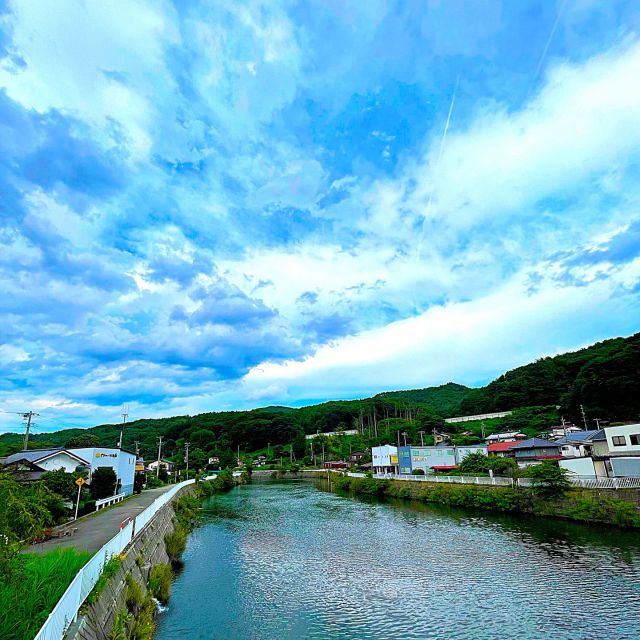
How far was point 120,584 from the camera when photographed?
39.5 ft

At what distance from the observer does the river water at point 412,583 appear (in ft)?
43.6

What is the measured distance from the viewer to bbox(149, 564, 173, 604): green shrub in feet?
49.9

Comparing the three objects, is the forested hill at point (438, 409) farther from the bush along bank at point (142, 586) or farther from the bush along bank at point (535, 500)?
the bush along bank at point (142, 586)

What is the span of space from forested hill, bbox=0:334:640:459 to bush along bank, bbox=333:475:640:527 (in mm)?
48886

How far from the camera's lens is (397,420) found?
120m

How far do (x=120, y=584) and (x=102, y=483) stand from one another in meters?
21.8

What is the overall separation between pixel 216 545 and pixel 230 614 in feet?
40.0

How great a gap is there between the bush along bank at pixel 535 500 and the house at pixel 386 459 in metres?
21.4

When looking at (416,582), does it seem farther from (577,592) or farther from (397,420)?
(397,420)

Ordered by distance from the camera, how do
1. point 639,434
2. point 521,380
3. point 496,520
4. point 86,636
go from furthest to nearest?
point 521,380
point 639,434
point 496,520
point 86,636

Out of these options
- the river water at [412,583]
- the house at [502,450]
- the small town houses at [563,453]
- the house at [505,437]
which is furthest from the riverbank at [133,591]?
the house at [505,437]

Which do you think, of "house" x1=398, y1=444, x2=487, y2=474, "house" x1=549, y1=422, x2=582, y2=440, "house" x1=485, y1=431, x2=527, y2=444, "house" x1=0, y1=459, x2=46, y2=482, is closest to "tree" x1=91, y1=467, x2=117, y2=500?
"house" x1=0, y1=459, x2=46, y2=482

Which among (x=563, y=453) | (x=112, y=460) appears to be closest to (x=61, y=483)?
(x=112, y=460)

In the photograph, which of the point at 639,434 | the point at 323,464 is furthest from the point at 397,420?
the point at 639,434
